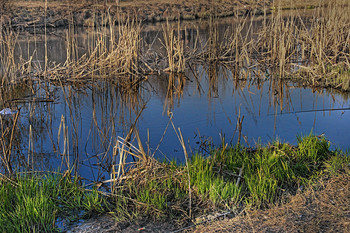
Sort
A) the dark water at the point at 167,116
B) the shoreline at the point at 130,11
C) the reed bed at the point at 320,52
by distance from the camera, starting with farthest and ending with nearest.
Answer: the shoreline at the point at 130,11
the reed bed at the point at 320,52
the dark water at the point at 167,116

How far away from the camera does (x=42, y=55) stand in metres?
10.1

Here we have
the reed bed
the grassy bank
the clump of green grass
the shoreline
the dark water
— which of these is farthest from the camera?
the shoreline

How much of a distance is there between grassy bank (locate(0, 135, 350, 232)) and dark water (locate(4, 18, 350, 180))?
0.31 meters

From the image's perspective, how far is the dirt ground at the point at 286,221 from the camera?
2.44 meters

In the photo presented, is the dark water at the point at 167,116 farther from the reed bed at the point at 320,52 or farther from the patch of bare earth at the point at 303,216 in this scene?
the patch of bare earth at the point at 303,216

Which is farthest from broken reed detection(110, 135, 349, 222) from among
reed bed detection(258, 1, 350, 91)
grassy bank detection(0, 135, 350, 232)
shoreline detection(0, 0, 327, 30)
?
shoreline detection(0, 0, 327, 30)

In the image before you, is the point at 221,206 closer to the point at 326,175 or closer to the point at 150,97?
the point at 326,175

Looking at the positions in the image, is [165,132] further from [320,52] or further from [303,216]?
[320,52]

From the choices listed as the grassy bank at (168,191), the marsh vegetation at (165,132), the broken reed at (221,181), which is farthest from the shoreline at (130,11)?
the grassy bank at (168,191)

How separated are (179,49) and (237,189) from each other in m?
5.06

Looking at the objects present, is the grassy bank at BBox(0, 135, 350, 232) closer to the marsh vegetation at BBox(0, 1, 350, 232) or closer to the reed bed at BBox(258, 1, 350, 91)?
the marsh vegetation at BBox(0, 1, 350, 232)

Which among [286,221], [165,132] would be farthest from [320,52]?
[286,221]

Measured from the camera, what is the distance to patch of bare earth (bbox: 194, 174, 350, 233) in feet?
8.00

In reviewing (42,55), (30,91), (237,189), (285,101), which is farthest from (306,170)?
(42,55)
